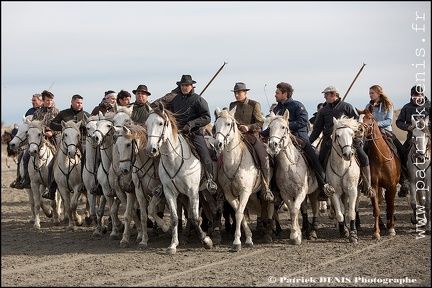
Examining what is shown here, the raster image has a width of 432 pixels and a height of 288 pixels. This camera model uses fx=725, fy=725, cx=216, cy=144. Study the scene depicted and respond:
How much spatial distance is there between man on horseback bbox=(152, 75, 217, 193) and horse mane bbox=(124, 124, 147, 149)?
0.69 metres

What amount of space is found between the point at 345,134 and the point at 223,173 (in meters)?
2.36

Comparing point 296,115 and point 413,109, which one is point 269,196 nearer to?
point 296,115

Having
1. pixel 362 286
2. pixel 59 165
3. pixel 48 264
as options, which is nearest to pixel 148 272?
pixel 48 264

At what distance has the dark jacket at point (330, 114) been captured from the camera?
14.2m

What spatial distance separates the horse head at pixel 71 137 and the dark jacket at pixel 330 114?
5.03 m

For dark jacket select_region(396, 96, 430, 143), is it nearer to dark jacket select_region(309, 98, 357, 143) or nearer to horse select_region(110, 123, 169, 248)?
dark jacket select_region(309, 98, 357, 143)

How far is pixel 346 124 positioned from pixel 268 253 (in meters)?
2.76

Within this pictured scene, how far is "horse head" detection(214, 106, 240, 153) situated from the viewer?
12.5m

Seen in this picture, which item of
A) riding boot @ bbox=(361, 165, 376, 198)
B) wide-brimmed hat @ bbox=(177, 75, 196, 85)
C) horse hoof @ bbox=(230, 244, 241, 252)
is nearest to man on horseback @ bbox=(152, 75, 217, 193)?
wide-brimmed hat @ bbox=(177, 75, 196, 85)

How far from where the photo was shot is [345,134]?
519 inches

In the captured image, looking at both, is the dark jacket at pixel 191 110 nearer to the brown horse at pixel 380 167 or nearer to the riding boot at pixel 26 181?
the brown horse at pixel 380 167

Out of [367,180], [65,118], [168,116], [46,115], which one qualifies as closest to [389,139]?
[367,180]

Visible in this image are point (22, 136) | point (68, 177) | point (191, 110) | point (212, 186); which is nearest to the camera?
point (212, 186)

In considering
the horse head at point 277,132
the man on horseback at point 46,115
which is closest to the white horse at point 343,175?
the horse head at point 277,132
